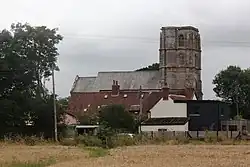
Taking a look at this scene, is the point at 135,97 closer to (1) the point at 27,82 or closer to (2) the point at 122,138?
(1) the point at 27,82

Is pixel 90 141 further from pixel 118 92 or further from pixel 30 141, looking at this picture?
pixel 118 92

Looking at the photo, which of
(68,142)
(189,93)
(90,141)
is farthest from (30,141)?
(189,93)

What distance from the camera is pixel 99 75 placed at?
137 m

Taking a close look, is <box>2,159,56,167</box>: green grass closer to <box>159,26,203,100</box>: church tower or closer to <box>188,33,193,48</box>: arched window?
<box>159,26,203,100</box>: church tower

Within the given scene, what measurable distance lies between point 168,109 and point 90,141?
32.7m

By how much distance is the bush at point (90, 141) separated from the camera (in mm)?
57562

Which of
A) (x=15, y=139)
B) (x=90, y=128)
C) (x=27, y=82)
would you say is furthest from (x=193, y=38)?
(x=15, y=139)

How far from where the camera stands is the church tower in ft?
441

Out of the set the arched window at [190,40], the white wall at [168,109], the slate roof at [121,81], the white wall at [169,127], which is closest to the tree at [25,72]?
the white wall at [169,127]

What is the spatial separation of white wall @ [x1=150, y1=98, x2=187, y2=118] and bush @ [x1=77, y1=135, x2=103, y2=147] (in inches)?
1179

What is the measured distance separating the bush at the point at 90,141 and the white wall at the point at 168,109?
29.9 metres

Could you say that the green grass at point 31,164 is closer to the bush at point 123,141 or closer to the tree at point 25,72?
the bush at point 123,141

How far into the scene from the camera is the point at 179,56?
13662 cm

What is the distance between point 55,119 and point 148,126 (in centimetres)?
2076
